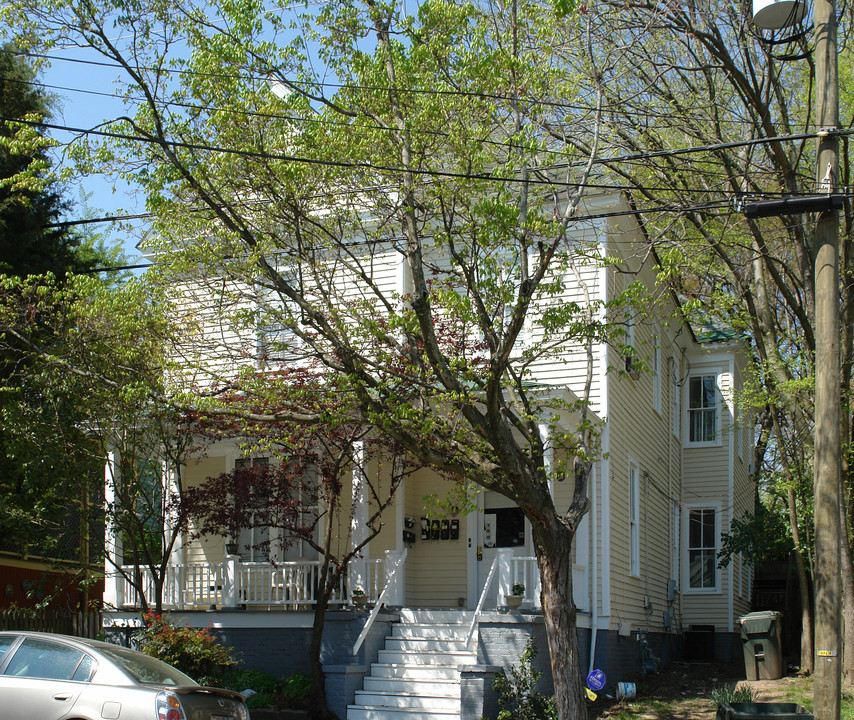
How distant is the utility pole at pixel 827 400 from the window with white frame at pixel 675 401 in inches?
526

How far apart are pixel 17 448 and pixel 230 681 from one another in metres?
4.62

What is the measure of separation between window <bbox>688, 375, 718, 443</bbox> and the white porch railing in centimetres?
1151

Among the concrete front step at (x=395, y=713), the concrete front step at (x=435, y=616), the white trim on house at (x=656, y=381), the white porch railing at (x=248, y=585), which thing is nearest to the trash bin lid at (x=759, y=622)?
the white trim on house at (x=656, y=381)

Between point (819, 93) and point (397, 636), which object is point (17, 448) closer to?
point (397, 636)

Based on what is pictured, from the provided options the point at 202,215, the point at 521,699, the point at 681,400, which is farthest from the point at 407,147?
the point at 681,400

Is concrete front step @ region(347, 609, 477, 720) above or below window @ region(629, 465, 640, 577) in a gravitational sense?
below

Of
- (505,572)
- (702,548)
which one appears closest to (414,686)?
(505,572)

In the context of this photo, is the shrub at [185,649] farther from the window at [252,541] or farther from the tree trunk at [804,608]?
the tree trunk at [804,608]

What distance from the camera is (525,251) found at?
9.91 m

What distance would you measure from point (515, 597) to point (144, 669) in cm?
618

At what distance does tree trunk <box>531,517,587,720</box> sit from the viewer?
955cm

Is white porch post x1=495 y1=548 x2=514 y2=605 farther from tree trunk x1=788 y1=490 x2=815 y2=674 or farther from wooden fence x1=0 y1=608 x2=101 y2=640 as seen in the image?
wooden fence x1=0 y1=608 x2=101 y2=640

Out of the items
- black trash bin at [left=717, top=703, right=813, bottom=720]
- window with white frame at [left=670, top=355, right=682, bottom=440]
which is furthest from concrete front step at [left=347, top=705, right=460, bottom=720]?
window with white frame at [left=670, top=355, right=682, bottom=440]

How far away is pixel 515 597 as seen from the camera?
13.1 meters
